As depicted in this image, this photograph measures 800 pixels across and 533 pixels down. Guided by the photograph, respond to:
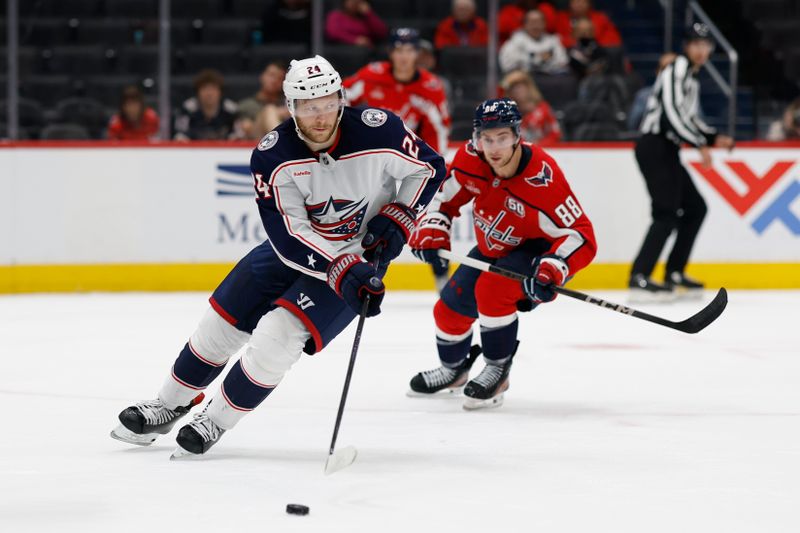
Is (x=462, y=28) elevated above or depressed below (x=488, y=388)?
above

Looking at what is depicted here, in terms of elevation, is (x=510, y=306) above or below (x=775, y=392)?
above

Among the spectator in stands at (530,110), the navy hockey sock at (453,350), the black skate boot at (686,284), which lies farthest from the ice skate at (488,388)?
A: the spectator in stands at (530,110)

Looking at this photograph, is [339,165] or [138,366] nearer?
[339,165]

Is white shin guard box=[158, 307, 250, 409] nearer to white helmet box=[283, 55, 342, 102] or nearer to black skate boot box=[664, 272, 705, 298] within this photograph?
white helmet box=[283, 55, 342, 102]

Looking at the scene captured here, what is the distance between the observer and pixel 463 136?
789cm

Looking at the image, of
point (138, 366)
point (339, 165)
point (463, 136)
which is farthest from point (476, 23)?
point (339, 165)

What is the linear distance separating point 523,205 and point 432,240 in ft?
1.04

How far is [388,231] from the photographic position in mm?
3426

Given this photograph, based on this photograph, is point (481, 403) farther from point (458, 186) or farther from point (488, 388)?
point (458, 186)

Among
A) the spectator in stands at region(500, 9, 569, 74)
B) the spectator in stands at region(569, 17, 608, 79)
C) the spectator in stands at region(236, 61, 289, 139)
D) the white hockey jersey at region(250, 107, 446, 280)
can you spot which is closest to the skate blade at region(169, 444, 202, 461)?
the white hockey jersey at region(250, 107, 446, 280)

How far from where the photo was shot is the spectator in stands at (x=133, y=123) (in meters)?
7.52

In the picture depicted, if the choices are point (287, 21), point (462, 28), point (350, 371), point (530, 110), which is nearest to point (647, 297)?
point (530, 110)

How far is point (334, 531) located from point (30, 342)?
3247mm

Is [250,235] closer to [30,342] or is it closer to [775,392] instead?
[30,342]
